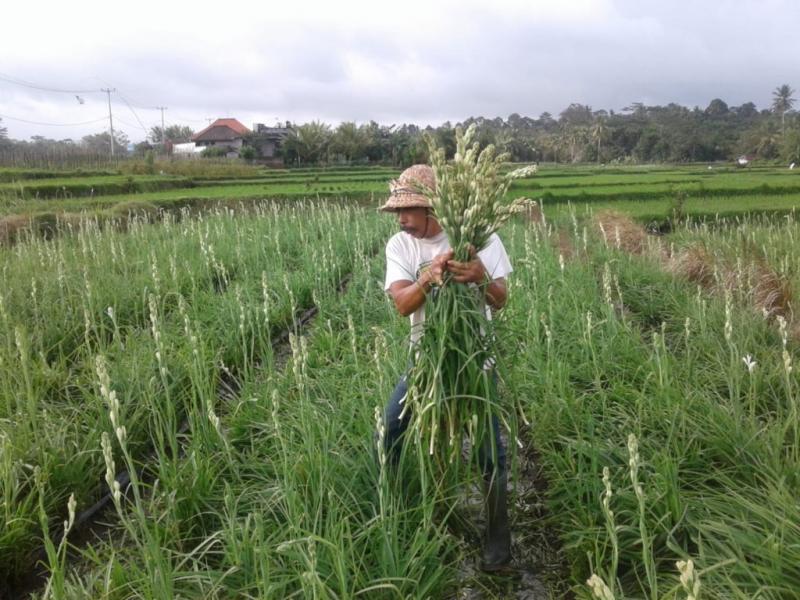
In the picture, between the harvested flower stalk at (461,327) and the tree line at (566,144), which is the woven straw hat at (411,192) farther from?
the tree line at (566,144)

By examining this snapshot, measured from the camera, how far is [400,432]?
294 centimetres

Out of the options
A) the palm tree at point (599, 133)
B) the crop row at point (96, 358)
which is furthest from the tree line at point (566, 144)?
the crop row at point (96, 358)

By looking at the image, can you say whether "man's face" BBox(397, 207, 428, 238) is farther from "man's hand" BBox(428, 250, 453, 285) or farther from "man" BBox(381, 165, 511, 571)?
"man's hand" BBox(428, 250, 453, 285)

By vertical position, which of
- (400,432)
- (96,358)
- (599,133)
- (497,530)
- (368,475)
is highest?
(599,133)

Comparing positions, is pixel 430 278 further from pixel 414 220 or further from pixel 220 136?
pixel 220 136

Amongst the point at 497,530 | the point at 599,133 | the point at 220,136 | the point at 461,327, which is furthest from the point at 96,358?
the point at 599,133

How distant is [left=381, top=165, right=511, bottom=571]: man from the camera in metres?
2.49

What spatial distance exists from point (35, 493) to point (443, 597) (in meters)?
2.28

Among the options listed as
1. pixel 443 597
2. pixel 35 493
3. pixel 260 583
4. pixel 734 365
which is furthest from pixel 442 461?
pixel 35 493

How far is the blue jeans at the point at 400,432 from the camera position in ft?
9.01

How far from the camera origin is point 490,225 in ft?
7.95

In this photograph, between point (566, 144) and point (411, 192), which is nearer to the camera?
point (411, 192)

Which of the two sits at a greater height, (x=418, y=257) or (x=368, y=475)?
(x=418, y=257)

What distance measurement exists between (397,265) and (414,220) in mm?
231
